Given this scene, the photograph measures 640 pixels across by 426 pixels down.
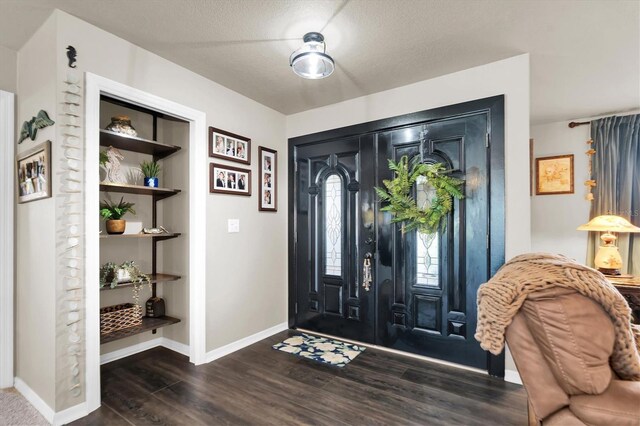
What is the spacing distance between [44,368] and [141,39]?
2328 millimetres

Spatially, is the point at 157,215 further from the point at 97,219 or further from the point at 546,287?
the point at 546,287

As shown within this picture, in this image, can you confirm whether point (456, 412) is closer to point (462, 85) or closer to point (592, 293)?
point (592, 293)

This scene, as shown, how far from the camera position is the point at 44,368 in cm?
204

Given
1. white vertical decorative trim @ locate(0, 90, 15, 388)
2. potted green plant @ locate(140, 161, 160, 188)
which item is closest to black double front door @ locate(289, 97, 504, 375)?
potted green plant @ locate(140, 161, 160, 188)

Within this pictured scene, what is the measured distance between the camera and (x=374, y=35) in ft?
7.28

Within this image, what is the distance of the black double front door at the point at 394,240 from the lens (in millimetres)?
2613

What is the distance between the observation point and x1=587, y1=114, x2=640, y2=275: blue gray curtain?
3408 millimetres

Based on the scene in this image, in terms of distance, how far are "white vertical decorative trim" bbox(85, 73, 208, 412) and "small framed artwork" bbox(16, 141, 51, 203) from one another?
0.22 metres

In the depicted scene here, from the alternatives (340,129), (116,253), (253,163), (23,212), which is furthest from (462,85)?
(23,212)

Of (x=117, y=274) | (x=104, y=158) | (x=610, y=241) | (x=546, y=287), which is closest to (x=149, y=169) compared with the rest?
(x=104, y=158)

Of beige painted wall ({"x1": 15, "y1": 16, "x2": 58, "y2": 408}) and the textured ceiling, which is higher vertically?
the textured ceiling

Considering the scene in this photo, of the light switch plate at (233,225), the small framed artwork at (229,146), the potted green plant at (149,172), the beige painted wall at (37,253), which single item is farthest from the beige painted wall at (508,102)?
the beige painted wall at (37,253)

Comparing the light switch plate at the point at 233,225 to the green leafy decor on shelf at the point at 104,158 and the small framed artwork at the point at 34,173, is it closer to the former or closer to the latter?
the green leafy decor on shelf at the point at 104,158

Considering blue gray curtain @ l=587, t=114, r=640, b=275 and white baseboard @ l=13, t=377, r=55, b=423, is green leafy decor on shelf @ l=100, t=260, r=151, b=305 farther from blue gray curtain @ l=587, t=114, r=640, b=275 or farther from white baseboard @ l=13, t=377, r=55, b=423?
blue gray curtain @ l=587, t=114, r=640, b=275
